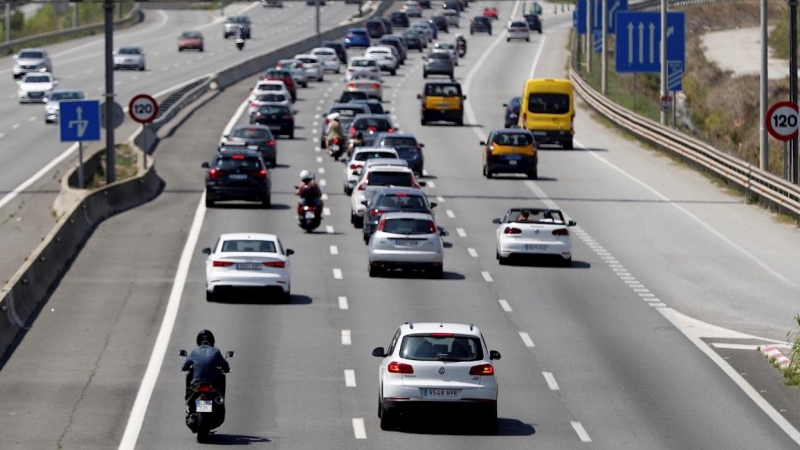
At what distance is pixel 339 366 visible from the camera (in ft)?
88.5

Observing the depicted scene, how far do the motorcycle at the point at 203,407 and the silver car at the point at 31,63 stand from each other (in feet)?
256

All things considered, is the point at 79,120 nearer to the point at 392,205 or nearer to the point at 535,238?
the point at 392,205

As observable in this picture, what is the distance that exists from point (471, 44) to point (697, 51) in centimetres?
1850

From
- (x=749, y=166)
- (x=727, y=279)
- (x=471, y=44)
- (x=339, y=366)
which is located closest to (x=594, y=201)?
(x=749, y=166)

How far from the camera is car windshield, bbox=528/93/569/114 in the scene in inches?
2559

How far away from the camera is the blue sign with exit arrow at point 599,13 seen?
3506 inches

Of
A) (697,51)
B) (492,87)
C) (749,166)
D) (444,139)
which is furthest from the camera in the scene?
(697,51)

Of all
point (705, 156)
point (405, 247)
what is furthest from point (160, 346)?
point (705, 156)

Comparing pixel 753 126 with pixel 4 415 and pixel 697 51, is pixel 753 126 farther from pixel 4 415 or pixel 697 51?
pixel 4 415

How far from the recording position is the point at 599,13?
9519cm

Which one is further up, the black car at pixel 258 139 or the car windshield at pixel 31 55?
the car windshield at pixel 31 55

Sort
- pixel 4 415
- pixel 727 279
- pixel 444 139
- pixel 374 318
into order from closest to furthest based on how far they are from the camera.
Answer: pixel 4 415 < pixel 374 318 < pixel 727 279 < pixel 444 139

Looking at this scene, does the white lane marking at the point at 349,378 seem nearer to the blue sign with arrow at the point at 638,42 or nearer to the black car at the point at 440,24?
the blue sign with arrow at the point at 638,42

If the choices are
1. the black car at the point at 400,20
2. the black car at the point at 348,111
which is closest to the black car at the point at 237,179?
the black car at the point at 348,111
